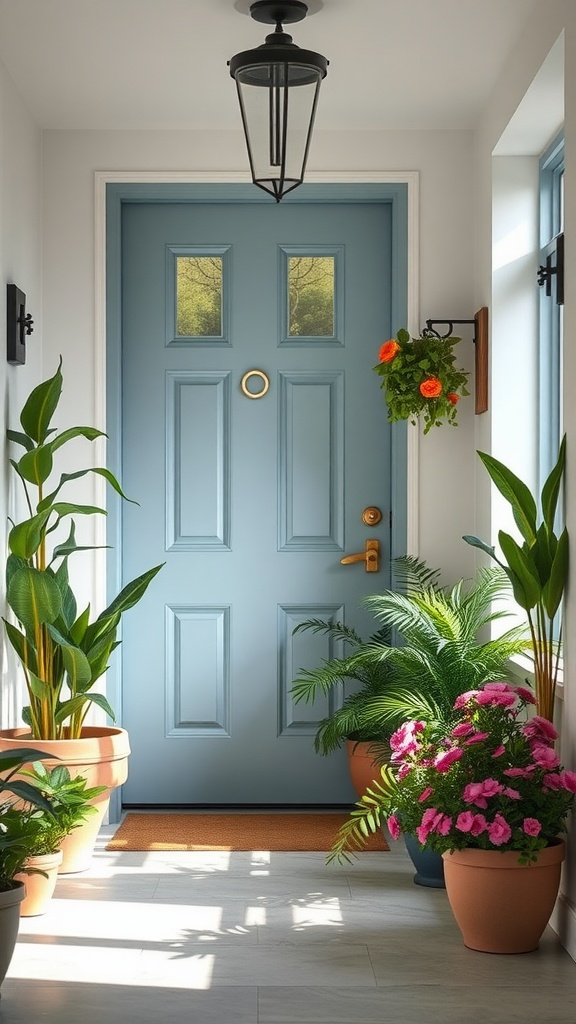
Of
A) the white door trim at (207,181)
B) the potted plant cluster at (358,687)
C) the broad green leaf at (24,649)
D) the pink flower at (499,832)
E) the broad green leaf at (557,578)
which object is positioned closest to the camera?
the pink flower at (499,832)

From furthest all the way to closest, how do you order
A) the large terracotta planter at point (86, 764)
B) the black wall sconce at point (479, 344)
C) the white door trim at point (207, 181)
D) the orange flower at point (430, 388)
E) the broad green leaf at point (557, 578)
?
the white door trim at point (207, 181)
the black wall sconce at point (479, 344)
the orange flower at point (430, 388)
the large terracotta planter at point (86, 764)
the broad green leaf at point (557, 578)

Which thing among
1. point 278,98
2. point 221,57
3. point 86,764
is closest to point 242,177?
point 221,57

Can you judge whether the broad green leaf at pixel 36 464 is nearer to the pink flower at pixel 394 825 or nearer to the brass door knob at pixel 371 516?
the brass door knob at pixel 371 516

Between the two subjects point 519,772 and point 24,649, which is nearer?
point 519,772

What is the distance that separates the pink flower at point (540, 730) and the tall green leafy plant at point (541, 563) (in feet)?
0.58

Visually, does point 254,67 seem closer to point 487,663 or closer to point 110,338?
point 110,338

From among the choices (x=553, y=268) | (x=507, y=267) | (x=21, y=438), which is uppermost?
(x=507, y=267)

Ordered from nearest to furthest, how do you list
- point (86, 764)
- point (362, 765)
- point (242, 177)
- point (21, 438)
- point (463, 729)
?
point (463, 729)
point (86, 764)
point (21, 438)
point (362, 765)
point (242, 177)

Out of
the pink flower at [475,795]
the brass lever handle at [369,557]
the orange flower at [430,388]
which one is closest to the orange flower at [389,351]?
the orange flower at [430,388]

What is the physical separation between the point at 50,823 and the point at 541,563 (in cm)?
144

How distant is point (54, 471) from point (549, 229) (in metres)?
1.87

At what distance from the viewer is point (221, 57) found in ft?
11.4

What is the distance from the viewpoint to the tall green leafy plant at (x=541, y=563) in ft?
9.45

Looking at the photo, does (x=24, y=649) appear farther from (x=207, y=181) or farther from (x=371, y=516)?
(x=207, y=181)
